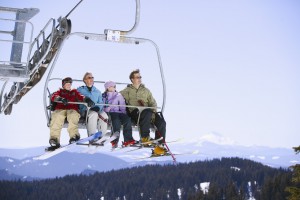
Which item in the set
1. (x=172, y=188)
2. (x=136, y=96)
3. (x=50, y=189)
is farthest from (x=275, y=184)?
(x=136, y=96)

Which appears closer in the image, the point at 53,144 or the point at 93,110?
the point at 53,144

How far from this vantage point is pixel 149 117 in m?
9.79

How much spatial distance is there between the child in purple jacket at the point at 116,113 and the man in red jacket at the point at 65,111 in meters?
0.56

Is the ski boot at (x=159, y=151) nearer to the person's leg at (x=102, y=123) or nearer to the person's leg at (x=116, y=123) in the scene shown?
the person's leg at (x=116, y=123)

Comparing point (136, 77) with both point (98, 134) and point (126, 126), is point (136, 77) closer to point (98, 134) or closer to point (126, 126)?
point (126, 126)

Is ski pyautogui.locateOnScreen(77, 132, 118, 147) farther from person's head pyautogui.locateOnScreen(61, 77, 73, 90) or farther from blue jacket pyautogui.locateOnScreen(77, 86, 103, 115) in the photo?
person's head pyautogui.locateOnScreen(61, 77, 73, 90)

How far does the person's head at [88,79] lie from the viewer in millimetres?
9637

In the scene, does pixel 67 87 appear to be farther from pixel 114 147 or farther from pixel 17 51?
pixel 17 51

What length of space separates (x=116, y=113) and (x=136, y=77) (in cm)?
72

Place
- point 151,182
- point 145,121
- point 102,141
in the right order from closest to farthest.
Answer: point 102,141 → point 145,121 → point 151,182

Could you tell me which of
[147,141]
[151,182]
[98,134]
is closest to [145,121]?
[147,141]

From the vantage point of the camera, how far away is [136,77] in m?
10.0

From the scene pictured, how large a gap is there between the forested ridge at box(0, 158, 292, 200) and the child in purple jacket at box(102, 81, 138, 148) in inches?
5948

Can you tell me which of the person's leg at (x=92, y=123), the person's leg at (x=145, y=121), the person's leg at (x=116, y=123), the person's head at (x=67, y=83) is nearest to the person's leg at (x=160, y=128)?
the person's leg at (x=145, y=121)
